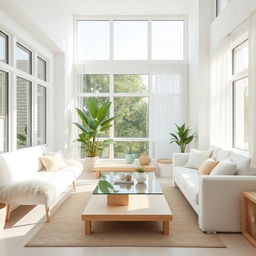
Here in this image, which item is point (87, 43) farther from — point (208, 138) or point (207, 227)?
point (207, 227)

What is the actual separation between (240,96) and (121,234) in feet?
10.9

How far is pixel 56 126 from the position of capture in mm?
6852

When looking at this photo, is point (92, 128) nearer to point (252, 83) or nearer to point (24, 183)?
point (24, 183)

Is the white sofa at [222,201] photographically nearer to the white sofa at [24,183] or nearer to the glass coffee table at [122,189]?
the glass coffee table at [122,189]

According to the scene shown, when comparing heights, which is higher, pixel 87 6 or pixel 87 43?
pixel 87 6

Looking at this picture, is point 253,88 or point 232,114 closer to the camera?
point 253,88

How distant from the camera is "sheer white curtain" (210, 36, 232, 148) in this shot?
534 cm

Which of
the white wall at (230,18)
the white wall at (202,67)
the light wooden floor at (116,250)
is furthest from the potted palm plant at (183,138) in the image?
the light wooden floor at (116,250)

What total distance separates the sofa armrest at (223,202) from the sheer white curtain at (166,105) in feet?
13.5

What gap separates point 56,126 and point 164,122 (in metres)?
2.65

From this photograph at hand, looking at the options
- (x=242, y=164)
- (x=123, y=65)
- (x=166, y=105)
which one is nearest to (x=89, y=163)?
(x=166, y=105)

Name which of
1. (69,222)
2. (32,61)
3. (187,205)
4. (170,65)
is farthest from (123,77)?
(69,222)

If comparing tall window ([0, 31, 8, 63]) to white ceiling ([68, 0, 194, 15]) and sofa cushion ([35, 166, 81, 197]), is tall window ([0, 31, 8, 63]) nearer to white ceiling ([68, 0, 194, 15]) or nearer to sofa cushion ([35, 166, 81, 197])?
sofa cushion ([35, 166, 81, 197])

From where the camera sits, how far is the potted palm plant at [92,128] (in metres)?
6.90
